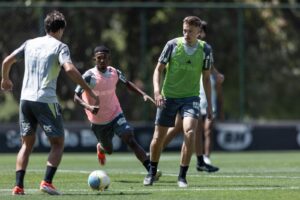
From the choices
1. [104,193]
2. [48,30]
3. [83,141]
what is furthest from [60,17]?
[83,141]

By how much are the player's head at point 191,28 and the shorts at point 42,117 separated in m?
2.16

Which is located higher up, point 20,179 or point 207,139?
point 20,179

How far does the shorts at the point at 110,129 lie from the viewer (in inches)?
585

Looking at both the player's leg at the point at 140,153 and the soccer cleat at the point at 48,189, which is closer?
the soccer cleat at the point at 48,189

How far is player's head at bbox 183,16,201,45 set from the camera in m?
12.9

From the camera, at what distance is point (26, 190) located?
1230 cm

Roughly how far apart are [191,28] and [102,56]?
81.9 inches

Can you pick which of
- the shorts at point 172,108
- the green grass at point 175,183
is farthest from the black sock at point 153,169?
the shorts at point 172,108

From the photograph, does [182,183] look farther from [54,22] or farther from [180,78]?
[54,22]

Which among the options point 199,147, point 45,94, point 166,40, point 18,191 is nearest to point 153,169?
point 45,94

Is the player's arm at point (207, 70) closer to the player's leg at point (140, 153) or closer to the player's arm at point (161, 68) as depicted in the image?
the player's arm at point (161, 68)

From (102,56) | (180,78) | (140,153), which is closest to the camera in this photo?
(180,78)

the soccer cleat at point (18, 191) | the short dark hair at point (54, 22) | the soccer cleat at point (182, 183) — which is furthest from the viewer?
the soccer cleat at point (182, 183)

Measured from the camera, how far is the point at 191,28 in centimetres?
1301
